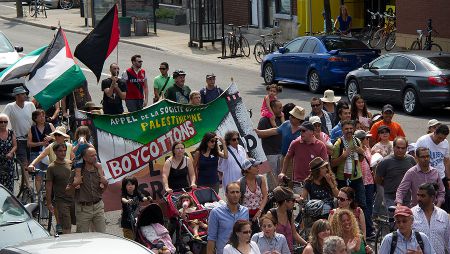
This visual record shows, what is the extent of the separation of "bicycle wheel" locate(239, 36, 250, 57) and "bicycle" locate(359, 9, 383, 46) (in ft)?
13.4

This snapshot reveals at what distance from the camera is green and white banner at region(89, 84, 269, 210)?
49.5 ft

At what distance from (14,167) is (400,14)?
72.6 ft

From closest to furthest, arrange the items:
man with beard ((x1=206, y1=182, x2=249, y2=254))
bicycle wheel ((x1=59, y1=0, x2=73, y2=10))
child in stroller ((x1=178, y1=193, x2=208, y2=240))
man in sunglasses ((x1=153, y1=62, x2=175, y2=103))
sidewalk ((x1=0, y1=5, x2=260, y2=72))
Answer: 1. man with beard ((x1=206, y1=182, x2=249, y2=254))
2. child in stroller ((x1=178, y1=193, x2=208, y2=240))
3. man in sunglasses ((x1=153, y1=62, x2=175, y2=103))
4. sidewalk ((x1=0, y1=5, x2=260, y2=72))
5. bicycle wheel ((x1=59, y1=0, x2=73, y2=10))

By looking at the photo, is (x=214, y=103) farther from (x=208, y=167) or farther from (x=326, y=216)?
(x=326, y=216)

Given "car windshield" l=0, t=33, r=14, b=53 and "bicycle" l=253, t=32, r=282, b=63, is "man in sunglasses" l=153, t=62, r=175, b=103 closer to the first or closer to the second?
"car windshield" l=0, t=33, r=14, b=53

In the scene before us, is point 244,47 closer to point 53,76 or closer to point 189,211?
point 53,76

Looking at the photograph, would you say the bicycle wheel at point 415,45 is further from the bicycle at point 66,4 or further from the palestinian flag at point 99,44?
the bicycle at point 66,4

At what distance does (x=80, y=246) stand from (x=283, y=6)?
32.4 m

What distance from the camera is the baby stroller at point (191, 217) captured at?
42.5 feet

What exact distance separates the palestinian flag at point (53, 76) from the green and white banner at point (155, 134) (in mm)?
2203

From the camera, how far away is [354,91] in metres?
26.0

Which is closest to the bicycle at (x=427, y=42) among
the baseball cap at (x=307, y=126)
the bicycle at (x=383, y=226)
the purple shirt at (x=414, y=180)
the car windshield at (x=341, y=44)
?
the car windshield at (x=341, y=44)

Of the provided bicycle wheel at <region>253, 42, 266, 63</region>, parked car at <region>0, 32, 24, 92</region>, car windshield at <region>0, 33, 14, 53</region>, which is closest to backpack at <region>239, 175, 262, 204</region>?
parked car at <region>0, 32, 24, 92</region>

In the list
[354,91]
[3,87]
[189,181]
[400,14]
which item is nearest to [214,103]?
[189,181]
